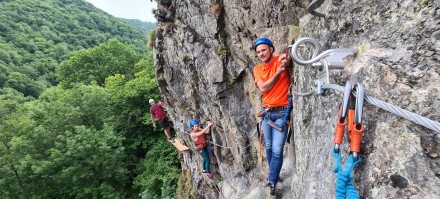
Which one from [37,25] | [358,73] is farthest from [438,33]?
[37,25]

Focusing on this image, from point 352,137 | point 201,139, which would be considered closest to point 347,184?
point 352,137

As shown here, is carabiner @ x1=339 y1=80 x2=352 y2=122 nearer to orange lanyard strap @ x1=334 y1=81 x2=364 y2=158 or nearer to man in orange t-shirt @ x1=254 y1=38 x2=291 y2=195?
orange lanyard strap @ x1=334 y1=81 x2=364 y2=158

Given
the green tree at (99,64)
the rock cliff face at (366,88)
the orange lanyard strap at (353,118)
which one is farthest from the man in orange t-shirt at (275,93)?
the green tree at (99,64)

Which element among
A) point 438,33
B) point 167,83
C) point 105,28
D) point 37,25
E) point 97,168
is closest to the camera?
point 438,33

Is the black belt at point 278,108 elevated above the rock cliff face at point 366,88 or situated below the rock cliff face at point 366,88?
below

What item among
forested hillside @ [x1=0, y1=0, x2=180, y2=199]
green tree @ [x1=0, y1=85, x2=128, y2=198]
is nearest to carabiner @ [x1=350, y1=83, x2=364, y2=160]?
forested hillside @ [x1=0, y1=0, x2=180, y2=199]

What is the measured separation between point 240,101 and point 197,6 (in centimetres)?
310

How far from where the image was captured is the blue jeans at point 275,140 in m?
4.26

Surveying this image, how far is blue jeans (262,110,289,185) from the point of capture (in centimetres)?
426

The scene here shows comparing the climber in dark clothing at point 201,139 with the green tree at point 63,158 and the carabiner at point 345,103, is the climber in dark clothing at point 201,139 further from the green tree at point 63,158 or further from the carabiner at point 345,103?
the green tree at point 63,158

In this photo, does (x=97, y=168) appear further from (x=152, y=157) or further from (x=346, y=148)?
(x=346, y=148)

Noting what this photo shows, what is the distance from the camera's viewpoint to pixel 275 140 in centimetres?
432

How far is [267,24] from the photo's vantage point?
19.2ft

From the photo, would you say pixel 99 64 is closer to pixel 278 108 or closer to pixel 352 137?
pixel 278 108
